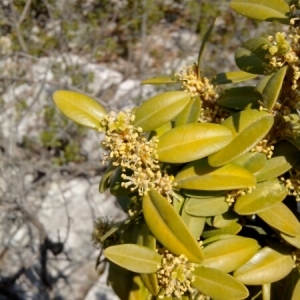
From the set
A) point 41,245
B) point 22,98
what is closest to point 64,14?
point 22,98

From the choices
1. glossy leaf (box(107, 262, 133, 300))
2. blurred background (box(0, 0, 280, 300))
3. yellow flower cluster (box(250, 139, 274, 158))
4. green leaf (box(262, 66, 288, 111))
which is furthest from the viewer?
blurred background (box(0, 0, 280, 300))

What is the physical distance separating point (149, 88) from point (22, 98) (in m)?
0.75

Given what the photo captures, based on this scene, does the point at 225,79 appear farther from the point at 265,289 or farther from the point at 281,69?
the point at 265,289

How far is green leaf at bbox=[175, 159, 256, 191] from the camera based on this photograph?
0.70m

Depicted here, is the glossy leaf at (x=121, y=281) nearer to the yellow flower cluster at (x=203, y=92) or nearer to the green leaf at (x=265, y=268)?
the green leaf at (x=265, y=268)

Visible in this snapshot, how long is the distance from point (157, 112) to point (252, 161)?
0.56 ft

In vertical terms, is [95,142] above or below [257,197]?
below

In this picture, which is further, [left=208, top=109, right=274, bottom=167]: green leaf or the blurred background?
the blurred background

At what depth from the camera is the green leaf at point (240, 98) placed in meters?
0.77

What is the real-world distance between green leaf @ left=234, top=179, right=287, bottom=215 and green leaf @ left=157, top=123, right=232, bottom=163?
112mm

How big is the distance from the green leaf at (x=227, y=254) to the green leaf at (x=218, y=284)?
0.9 inches

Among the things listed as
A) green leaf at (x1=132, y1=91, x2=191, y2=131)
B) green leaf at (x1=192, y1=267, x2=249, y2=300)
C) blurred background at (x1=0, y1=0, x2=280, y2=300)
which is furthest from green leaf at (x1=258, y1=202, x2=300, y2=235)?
blurred background at (x1=0, y1=0, x2=280, y2=300)

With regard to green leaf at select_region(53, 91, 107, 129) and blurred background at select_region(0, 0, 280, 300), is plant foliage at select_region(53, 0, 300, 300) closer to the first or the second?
green leaf at select_region(53, 91, 107, 129)

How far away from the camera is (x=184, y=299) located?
0.82 m
